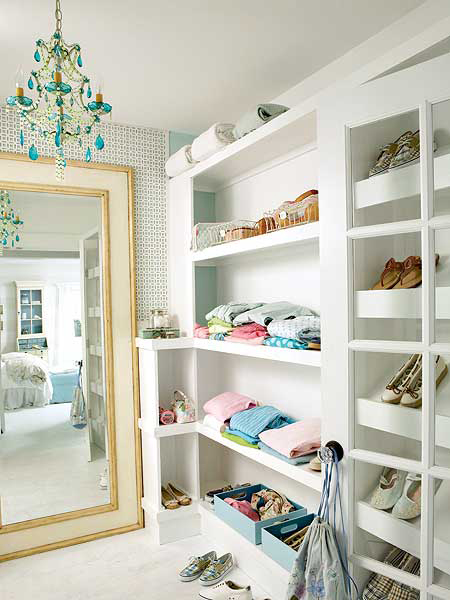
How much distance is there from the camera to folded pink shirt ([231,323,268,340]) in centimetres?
247

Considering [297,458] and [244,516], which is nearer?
[297,458]

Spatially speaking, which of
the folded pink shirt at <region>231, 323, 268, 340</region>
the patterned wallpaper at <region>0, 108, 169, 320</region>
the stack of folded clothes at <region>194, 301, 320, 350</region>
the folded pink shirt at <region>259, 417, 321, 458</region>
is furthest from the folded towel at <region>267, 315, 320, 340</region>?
the patterned wallpaper at <region>0, 108, 169, 320</region>

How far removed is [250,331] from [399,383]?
3.23 ft

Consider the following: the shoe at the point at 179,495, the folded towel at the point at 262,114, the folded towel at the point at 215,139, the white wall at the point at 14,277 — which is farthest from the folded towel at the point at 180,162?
the shoe at the point at 179,495

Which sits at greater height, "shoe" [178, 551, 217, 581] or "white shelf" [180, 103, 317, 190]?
"white shelf" [180, 103, 317, 190]

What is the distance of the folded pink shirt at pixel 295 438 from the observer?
2191 mm

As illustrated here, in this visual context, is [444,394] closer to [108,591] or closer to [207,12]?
[207,12]

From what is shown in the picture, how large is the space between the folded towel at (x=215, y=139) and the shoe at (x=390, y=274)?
50.9 inches

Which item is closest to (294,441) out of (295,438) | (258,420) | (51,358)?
(295,438)

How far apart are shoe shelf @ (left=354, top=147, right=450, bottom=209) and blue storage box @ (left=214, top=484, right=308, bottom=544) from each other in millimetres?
1541

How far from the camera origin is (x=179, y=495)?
3088 millimetres

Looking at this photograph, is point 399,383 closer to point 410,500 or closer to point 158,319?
point 410,500

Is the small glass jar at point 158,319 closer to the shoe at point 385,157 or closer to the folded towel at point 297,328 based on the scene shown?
the folded towel at point 297,328

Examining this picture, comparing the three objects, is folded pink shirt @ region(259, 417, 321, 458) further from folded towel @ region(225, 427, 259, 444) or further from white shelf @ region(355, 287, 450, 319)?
white shelf @ region(355, 287, 450, 319)
